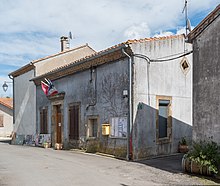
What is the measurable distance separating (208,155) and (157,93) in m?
4.75

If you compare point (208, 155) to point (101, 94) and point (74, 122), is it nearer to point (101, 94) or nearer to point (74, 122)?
point (101, 94)

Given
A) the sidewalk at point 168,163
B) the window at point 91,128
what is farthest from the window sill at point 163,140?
the window at point 91,128

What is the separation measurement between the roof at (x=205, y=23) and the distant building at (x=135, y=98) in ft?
9.41

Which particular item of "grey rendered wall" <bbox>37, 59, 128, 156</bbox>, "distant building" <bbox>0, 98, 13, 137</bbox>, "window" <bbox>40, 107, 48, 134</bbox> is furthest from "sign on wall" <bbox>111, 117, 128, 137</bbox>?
"distant building" <bbox>0, 98, 13, 137</bbox>

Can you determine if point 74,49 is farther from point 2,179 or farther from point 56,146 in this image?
point 2,179

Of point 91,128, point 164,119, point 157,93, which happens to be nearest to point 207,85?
point 157,93

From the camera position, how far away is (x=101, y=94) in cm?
1375

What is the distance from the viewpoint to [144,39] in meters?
12.4

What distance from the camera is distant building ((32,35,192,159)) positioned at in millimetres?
12000

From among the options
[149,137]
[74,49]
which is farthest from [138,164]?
[74,49]

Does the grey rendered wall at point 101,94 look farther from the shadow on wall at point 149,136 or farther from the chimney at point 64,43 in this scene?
the chimney at point 64,43

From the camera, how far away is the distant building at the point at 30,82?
21.2 m

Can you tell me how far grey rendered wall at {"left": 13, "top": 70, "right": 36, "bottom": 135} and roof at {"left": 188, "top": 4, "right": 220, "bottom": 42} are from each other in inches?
556

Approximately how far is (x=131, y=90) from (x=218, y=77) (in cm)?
399
